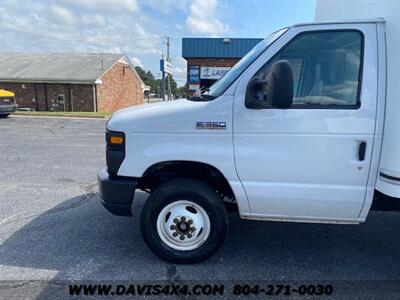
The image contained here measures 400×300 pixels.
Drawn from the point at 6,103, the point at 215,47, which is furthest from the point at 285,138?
the point at 6,103

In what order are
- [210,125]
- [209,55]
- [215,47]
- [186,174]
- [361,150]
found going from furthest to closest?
1. [209,55]
2. [215,47]
3. [186,174]
4. [210,125]
5. [361,150]

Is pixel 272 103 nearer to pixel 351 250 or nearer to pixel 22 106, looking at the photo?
pixel 351 250

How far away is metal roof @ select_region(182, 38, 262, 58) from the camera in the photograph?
828 inches

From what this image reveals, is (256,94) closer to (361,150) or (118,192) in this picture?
(361,150)

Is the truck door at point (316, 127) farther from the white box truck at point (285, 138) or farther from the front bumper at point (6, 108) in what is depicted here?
the front bumper at point (6, 108)

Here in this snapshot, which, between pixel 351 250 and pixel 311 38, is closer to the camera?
pixel 311 38

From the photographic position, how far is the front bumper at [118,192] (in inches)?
130

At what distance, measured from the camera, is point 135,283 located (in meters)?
3.07

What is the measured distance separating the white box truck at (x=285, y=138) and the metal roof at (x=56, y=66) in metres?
28.7

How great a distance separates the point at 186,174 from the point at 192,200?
29 centimetres

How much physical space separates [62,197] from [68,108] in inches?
1101

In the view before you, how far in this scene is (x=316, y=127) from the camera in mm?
2992

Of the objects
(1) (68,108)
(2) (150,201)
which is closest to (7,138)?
(2) (150,201)

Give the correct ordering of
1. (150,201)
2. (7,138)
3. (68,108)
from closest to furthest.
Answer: (150,201) < (7,138) < (68,108)
